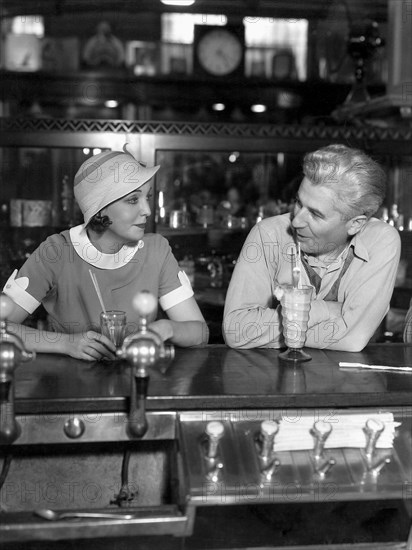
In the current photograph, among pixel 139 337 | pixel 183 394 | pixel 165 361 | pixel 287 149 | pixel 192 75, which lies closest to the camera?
pixel 139 337

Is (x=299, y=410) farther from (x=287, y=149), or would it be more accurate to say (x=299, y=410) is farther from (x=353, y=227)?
(x=287, y=149)

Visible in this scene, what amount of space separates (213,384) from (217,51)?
398 cm

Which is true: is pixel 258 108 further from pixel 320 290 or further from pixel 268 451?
pixel 268 451

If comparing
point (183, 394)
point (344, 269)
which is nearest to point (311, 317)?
point (344, 269)

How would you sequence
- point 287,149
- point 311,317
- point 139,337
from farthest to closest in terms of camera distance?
point 287,149 → point 311,317 → point 139,337

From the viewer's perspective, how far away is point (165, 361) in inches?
86.0

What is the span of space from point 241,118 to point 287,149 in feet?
5.06

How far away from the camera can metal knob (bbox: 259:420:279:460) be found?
1.73 m

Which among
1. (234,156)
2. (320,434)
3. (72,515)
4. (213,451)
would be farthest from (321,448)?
(234,156)

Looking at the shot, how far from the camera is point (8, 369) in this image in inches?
66.5

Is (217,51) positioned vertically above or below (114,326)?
above

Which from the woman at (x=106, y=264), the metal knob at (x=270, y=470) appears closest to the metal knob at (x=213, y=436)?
the metal knob at (x=270, y=470)

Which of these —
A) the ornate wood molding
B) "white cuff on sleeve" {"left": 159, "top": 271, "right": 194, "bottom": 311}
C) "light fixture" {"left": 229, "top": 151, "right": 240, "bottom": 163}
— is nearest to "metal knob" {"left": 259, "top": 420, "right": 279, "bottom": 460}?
"white cuff on sleeve" {"left": 159, "top": 271, "right": 194, "bottom": 311}

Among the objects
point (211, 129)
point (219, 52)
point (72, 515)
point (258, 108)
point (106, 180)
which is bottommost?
point (72, 515)
